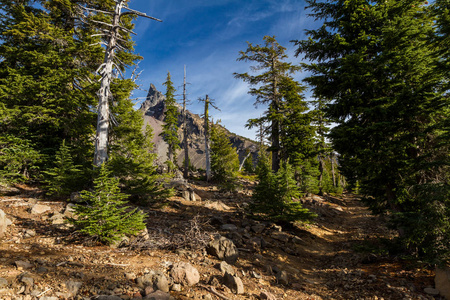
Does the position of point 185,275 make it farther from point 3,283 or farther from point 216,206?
point 216,206

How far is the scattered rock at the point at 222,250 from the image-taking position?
5.80m

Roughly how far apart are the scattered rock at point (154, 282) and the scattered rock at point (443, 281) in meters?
6.25

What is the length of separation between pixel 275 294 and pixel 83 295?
157 inches

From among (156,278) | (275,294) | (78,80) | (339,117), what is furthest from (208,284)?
(78,80)

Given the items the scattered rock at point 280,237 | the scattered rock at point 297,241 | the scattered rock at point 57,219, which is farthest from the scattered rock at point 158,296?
the scattered rock at point 297,241

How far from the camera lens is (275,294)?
4781mm

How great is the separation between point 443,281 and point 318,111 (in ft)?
A: 27.4

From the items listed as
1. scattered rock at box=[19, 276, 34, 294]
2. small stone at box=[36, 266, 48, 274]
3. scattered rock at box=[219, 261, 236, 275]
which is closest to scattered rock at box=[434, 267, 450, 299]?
scattered rock at box=[219, 261, 236, 275]

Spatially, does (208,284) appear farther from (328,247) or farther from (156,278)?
(328,247)

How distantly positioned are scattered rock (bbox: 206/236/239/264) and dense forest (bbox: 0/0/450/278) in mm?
2219

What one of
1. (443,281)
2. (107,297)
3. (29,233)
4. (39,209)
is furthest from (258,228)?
(39,209)

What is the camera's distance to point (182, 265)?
178 inches

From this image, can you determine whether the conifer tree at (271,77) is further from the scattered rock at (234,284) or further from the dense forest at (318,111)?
the scattered rock at (234,284)

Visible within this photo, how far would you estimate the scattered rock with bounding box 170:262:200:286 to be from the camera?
13.8 feet
